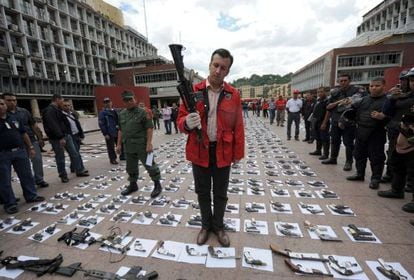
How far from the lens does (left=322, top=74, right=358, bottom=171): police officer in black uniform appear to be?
4.79 m

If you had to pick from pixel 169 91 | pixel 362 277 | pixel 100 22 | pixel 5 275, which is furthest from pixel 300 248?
pixel 100 22

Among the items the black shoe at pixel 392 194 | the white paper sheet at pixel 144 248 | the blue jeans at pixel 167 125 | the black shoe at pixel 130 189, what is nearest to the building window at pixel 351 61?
the blue jeans at pixel 167 125

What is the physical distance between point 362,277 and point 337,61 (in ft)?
160

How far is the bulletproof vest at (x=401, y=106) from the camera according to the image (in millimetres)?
3188

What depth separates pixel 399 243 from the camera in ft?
7.91

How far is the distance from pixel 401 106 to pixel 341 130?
1932mm

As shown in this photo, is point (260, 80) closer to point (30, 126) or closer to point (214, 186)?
point (30, 126)

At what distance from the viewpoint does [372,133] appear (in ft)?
12.7

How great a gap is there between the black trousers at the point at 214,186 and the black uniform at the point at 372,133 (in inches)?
123

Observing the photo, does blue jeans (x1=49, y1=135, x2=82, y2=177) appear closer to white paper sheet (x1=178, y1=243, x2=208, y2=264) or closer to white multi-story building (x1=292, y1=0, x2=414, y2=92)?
white paper sheet (x1=178, y1=243, x2=208, y2=264)

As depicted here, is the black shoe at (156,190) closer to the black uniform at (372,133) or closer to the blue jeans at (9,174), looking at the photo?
the blue jeans at (9,174)

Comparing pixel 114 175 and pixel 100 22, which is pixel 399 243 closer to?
pixel 114 175

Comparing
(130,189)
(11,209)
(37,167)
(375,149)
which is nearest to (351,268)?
(375,149)

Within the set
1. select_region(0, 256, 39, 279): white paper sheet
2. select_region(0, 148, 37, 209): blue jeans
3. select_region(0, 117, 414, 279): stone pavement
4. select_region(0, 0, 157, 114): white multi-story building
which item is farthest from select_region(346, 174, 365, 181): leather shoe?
select_region(0, 0, 157, 114): white multi-story building
